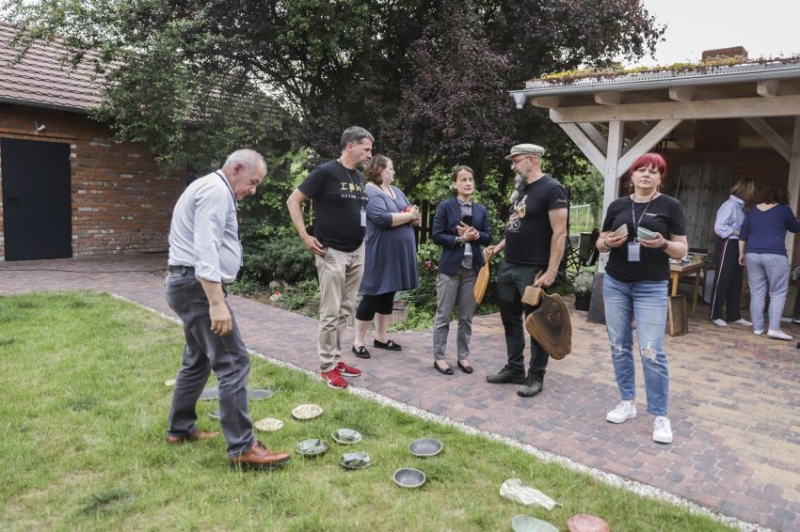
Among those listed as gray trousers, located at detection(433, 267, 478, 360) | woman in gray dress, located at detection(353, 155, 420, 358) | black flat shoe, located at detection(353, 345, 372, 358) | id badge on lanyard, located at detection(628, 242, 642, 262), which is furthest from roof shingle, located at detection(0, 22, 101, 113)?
id badge on lanyard, located at detection(628, 242, 642, 262)

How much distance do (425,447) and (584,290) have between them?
17.7 feet

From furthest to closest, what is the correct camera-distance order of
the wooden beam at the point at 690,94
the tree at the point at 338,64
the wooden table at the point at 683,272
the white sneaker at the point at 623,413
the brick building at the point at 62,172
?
the brick building at the point at 62,172 < the tree at the point at 338,64 < the wooden table at the point at 683,272 < the wooden beam at the point at 690,94 < the white sneaker at the point at 623,413

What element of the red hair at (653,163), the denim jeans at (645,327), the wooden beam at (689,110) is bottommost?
the denim jeans at (645,327)

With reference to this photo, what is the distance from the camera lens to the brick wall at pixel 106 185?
1096 centimetres

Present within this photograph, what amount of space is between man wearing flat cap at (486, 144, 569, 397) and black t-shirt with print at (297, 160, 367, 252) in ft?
4.03

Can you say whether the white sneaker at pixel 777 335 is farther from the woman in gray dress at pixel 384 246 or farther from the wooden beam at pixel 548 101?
the woman in gray dress at pixel 384 246

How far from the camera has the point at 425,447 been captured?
11.3 ft

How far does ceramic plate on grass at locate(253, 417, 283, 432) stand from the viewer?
3652 mm

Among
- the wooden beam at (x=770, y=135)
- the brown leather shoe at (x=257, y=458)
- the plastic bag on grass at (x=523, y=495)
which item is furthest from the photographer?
the wooden beam at (x=770, y=135)

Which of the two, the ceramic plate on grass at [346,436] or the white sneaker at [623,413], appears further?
the white sneaker at [623,413]

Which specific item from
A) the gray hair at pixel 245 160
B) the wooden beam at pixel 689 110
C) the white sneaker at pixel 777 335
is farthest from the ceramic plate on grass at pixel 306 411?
the white sneaker at pixel 777 335

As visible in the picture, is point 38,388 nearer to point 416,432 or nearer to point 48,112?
point 416,432

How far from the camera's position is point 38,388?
4320 mm

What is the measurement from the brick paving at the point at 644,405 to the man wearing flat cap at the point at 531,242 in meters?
0.41
